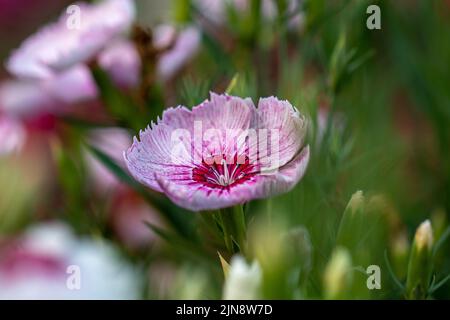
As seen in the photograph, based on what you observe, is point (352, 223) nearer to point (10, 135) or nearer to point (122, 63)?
point (122, 63)

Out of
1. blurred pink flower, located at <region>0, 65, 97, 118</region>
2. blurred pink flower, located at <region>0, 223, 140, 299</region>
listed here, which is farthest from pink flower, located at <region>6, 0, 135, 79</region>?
blurred pink flower, located at <region>0, 223, 140, 299</region>

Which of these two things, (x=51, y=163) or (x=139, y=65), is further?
(x=51, y=163)

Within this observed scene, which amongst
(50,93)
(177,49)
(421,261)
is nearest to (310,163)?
(421,261)

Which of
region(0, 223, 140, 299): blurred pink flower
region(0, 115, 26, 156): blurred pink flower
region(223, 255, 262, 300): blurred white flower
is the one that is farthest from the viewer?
region(0, 115, 26, 156): blurred pink flower

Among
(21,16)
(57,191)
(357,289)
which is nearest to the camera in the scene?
(357,289)

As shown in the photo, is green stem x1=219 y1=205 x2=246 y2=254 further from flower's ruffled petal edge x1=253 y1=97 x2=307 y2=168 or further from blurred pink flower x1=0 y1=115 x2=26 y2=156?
blurred pink flower x1=0 y1=115 x2=26 y2=156

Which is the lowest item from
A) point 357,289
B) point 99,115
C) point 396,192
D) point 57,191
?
point 357,289

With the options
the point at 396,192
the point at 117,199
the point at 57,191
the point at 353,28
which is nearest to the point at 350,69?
the point at 353,28

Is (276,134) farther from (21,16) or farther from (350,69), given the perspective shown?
(21,16)
